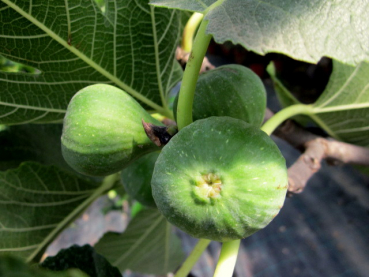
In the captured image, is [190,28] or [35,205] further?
[190,28]

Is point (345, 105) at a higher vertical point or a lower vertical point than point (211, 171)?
lower

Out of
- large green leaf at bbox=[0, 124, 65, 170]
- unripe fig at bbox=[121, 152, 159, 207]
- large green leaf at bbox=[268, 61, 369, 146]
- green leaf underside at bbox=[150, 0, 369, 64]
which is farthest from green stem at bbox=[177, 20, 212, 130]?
large green leaf at bbox=[0, 124, 65, 170]

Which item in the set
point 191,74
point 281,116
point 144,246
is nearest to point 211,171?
point 191,74

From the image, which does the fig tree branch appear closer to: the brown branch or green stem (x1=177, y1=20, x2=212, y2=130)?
the brown branch

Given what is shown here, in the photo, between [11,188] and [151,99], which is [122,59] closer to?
[151,99]

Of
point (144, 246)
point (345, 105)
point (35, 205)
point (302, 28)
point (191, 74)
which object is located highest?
point (302, 28)

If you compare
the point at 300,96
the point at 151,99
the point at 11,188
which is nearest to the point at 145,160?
the point at 151,99

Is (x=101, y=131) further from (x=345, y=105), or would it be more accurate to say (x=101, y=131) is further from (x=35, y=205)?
(x=345, y=105)
